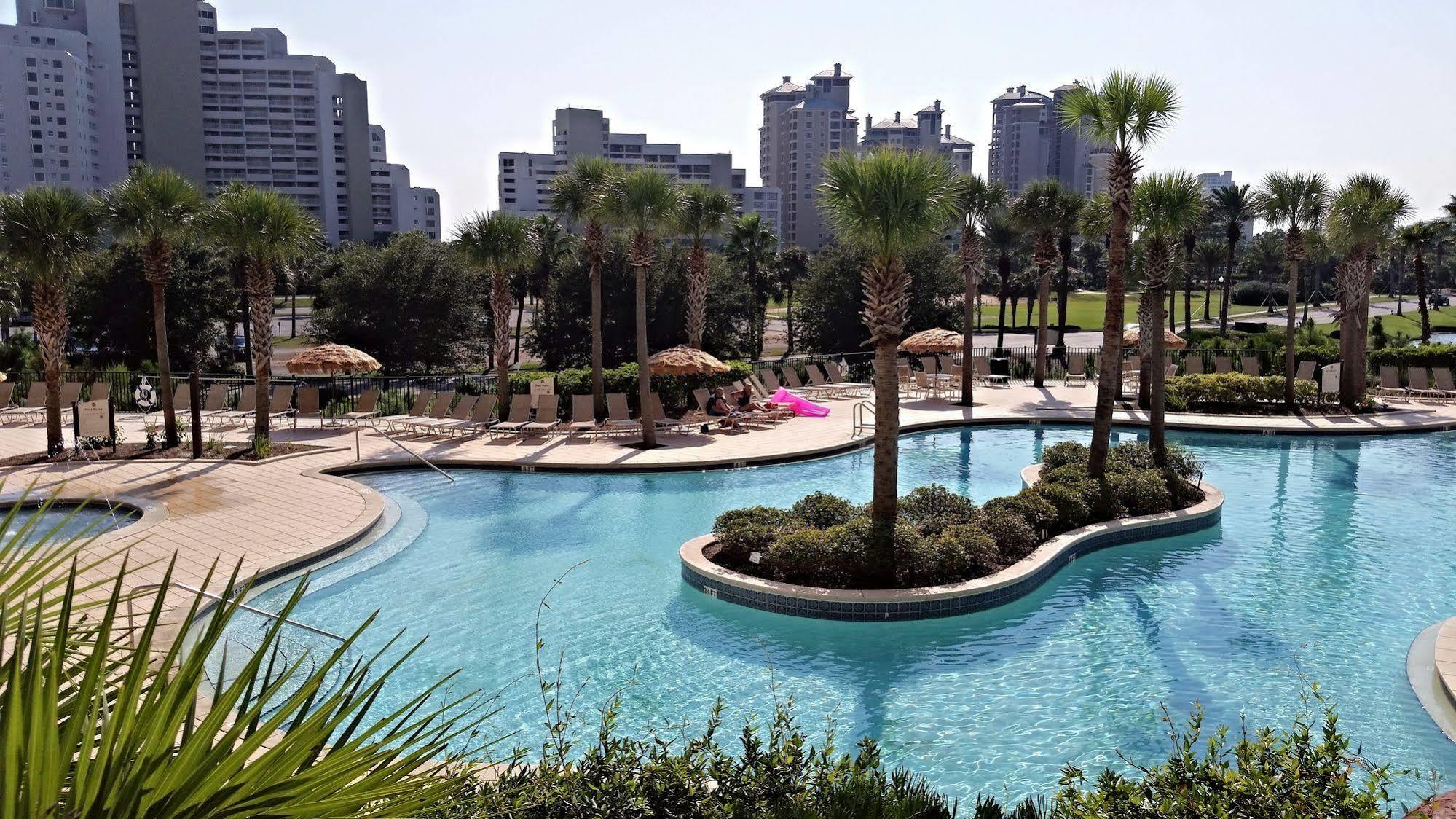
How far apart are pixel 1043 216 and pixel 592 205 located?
14.8 metres

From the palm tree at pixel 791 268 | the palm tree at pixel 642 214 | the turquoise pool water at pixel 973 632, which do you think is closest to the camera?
the turquoise pool water at pixel 973 632

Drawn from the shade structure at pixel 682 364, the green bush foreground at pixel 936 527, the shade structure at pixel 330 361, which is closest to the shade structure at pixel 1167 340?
the shade structure at pixel 682 364

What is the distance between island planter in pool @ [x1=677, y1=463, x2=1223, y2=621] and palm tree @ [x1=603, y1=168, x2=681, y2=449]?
24.3ft

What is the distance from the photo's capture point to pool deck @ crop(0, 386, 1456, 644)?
39.9 ft

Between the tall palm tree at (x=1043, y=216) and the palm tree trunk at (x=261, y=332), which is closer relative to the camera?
the palm tree trunk at (x=261, y=332)

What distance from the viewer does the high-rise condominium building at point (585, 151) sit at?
469 feet

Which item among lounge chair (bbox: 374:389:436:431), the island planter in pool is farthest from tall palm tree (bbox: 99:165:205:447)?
the island planter in pool

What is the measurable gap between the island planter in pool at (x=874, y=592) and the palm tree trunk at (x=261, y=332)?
11.2 m

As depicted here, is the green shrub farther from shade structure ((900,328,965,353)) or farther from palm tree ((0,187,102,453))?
shade structure ((900,328,965,353))

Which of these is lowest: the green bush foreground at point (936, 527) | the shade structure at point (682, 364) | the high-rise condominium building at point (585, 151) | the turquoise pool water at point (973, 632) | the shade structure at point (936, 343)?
the turquoise pool water at point (973, 632)

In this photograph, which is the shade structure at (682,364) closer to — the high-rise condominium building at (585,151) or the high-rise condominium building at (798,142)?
the high-rise condominium building at (585,151)

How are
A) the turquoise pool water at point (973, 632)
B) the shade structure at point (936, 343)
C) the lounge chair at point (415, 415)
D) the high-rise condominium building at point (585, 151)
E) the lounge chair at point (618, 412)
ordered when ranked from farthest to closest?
the high-rise condominium building at point (585, 151), the shade structure at point (936, 343), the lounge chair at point (415, 415), the lounge chair at point (618, 412), the turquoise pool water at point (973, 632)

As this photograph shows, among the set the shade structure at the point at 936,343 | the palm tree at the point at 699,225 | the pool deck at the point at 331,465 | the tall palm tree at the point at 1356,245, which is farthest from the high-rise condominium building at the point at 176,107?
the tall palm tree at the point at 1356,245

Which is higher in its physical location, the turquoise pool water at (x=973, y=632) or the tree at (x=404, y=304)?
the tree at (x=404, y=304)
